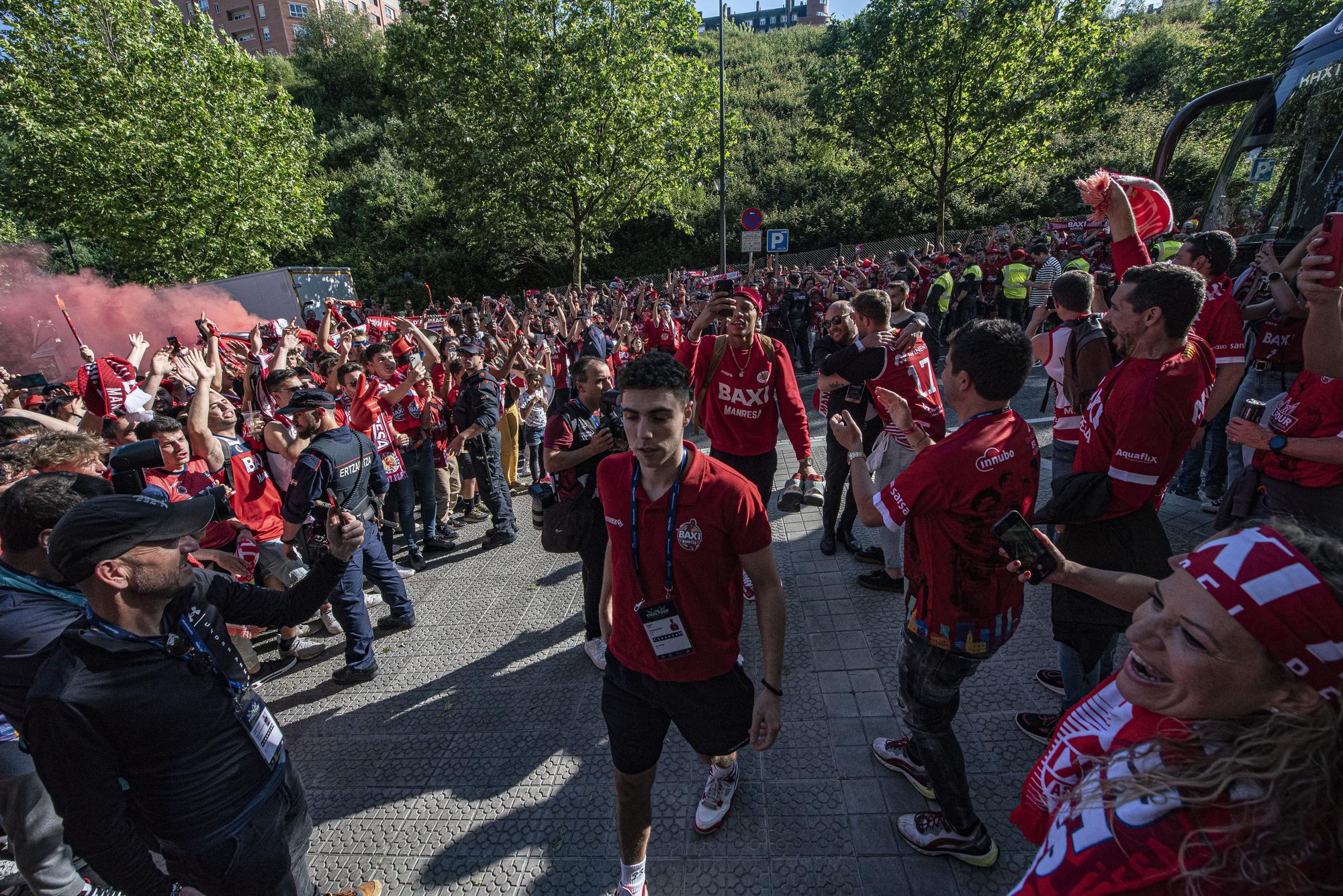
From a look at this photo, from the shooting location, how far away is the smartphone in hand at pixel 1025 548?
71.4 inches

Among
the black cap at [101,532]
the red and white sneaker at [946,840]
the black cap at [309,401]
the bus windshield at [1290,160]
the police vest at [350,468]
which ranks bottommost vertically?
the red and white sneaker at [946,840]

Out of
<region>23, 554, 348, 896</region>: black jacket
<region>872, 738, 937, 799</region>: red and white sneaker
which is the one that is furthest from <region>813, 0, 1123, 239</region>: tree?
<region>23, 554, 348, 896</region>: black jacket

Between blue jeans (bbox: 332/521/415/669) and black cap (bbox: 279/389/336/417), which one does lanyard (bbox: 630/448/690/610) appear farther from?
black cap (bbox: 279/389/336/417)

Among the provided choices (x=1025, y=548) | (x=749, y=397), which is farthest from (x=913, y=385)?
(x=1025, y=548)

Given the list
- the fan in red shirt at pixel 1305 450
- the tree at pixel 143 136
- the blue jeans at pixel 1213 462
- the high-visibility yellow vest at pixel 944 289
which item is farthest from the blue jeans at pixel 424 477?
the tree at pixel 143 136

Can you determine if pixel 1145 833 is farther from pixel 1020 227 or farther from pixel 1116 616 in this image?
pixel 1020 227

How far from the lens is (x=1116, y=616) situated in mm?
2535

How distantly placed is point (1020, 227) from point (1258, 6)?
9292mm

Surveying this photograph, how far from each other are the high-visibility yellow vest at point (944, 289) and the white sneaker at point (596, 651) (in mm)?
10888

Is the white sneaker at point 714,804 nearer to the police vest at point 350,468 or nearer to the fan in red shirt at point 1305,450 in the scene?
the police vest at point 350,468

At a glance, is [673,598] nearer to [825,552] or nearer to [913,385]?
[913,385]

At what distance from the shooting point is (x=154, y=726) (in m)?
1.74

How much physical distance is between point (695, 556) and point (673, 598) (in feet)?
0.58

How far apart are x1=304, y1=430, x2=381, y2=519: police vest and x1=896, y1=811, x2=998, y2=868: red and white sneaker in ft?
12.3
